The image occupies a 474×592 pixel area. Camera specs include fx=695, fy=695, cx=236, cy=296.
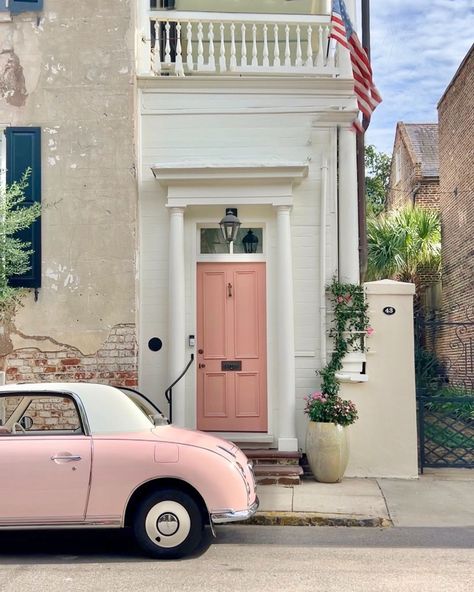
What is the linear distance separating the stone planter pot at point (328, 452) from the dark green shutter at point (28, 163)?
4.16 m

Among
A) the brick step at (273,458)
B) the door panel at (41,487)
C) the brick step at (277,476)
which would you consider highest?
the door panel at (41,487)

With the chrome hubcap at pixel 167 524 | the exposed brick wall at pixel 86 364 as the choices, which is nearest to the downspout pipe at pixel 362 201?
the exposed brick wall at pixel 86 364

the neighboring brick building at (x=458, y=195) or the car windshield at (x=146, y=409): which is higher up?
the neighboring brick building at (x=458, y=195)

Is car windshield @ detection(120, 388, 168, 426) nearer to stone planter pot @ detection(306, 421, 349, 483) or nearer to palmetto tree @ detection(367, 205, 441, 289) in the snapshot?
stone planter pot @ detection(306, 421, 349, 483)

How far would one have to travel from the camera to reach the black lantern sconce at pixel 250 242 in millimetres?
9734

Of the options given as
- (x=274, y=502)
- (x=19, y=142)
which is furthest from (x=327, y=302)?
(x=19, y=142)

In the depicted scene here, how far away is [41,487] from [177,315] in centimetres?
383

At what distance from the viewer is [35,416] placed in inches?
264

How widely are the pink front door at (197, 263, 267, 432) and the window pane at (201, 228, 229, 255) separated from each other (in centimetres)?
22

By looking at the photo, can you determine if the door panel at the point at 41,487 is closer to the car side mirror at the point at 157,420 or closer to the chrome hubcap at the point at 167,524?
the chrome hubcap at the point at 167,524

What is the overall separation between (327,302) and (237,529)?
3.51 metres

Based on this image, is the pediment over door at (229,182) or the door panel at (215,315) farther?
the door panel at (215,315)

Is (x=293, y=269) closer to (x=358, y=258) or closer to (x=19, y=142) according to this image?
(x=358, y=258)

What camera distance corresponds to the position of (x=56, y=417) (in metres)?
6.83
